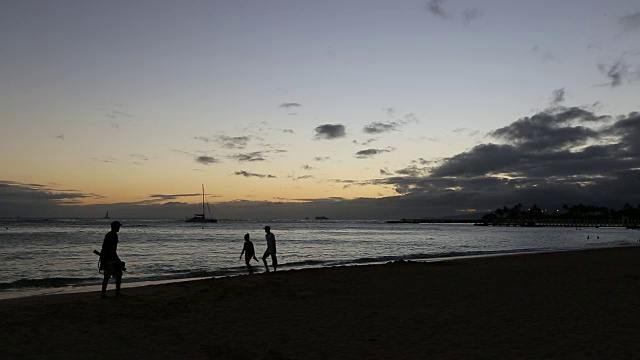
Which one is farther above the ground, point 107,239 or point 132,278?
point 107,239

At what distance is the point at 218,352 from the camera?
26.2 ft

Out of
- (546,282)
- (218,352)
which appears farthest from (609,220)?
(218,352)

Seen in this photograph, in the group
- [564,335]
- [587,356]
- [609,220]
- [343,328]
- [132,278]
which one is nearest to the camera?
[587,356]

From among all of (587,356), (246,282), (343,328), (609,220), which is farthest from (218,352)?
(609,220)

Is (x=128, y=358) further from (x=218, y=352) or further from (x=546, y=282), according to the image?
(x=546, y=282)

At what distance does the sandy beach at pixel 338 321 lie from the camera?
8.00 m

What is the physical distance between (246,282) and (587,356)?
11723 millimetres

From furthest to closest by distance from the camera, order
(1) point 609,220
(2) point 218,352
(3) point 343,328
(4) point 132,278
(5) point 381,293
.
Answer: (1) point 609,220
(4) point 132,278
(5) point 381,293
(3) point 343,328
(2) point 218,352

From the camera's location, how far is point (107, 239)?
12906 millimetres

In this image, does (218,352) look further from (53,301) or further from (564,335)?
(53,301)

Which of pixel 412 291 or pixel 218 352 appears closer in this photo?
pixel 218 352

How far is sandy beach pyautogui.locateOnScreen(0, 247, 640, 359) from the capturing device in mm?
8000

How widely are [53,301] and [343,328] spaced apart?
29.0ft

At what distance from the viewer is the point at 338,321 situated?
10.5m
